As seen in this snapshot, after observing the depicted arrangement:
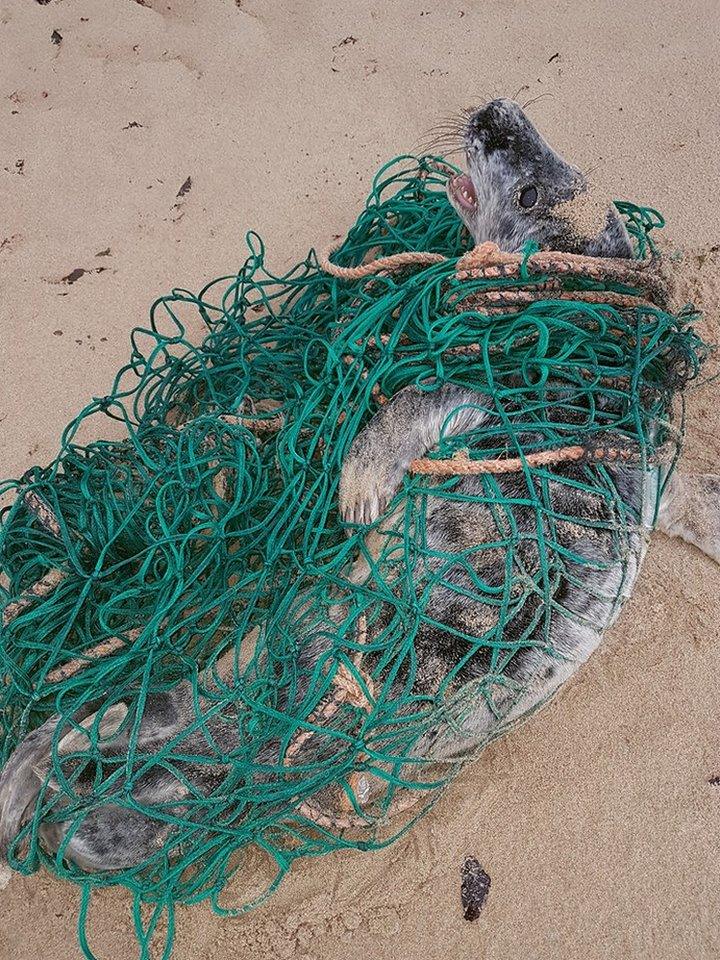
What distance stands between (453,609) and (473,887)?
0.86 m

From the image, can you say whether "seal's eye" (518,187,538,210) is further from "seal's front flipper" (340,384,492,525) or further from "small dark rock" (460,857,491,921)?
"small dark rock" (460,857,491,921)

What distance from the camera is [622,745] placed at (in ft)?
9.66

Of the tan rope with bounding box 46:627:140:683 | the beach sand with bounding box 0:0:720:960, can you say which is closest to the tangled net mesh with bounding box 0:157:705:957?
the tan rope with bounding box 46:627:140:683

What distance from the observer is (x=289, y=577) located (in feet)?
9.45

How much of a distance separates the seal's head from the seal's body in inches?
29.4

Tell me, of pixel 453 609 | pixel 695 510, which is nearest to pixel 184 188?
pixel 453 609

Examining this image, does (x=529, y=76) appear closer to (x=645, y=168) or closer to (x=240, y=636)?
(x=645, y=168)

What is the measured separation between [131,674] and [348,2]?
3789 millimetres

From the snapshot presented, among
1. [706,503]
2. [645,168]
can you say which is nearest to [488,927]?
[706,503]

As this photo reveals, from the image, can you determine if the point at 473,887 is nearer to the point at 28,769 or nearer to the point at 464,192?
the point at 28,769

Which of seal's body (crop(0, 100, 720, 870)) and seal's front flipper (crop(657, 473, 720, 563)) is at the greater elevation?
seal's body (crop(0, 100, 720, 870))

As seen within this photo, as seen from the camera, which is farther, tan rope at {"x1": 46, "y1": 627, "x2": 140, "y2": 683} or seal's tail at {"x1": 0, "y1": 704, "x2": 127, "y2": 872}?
tan rope at {"x1": 46, "y1": 627, "x2": 140, "y2": 683}

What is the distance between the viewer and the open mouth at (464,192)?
3.36 m

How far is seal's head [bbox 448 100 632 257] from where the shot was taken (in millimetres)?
3178
